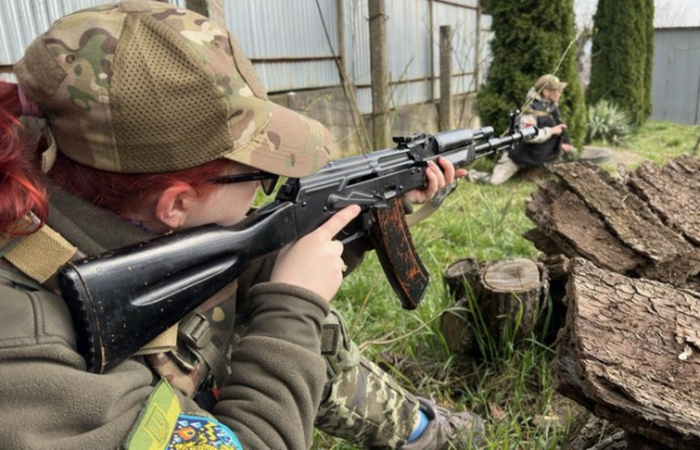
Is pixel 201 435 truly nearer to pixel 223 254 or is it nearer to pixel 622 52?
pixel 223 254

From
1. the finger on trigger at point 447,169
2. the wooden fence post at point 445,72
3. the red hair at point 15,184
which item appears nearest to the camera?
the red hair at point 15,184

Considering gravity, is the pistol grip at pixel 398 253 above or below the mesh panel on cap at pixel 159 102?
below

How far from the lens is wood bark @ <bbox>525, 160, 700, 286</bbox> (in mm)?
2467

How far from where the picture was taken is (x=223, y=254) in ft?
4.11

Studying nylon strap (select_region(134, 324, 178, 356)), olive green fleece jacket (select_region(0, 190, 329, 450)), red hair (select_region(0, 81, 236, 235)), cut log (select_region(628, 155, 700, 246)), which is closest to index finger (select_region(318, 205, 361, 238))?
olive green fleece jacket (select_region(0, 190, 329, 450))

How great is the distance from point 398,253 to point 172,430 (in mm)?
1166

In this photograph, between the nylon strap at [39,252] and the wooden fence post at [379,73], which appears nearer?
the nylon strap at [39,252]

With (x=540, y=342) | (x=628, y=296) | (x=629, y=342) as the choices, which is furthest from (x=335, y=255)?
(x=540, y=342)

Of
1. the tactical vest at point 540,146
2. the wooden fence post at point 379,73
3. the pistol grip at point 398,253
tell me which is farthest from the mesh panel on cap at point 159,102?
the tactical vest at point 540,146

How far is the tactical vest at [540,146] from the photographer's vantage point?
6.79 meters

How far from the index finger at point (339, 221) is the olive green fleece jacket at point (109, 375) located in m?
0.29

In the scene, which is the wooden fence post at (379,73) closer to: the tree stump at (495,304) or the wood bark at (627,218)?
the wood bark at (627,218)

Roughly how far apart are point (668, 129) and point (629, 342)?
14450 mm

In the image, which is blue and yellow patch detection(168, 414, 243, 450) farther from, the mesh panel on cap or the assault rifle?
the mesh panel on cap
